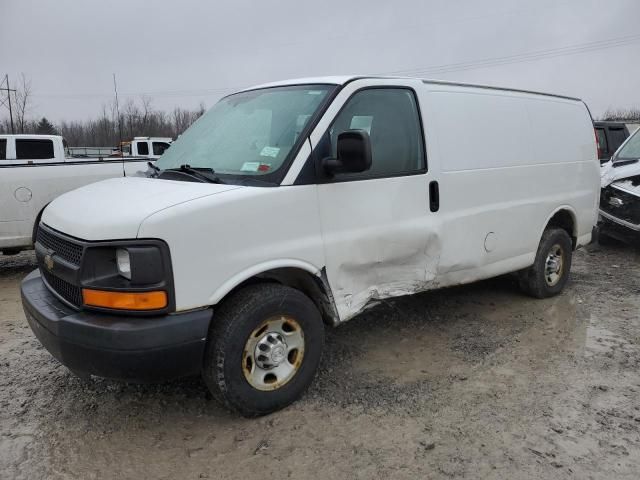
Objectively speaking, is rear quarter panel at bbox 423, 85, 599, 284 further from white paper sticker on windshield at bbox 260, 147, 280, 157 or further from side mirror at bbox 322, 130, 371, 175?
white paper sticker on windshield at bbox 260, 147, 280, 157

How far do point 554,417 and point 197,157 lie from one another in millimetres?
2954

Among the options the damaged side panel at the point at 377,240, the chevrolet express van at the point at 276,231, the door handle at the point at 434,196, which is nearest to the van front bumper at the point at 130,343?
the chevrolet express van at the point at 276,231

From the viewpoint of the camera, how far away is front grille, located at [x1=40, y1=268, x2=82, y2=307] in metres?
3.02

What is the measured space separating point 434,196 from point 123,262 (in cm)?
233

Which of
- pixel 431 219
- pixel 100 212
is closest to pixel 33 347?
pixel 100 212

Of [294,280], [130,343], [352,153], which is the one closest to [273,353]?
[294,280]

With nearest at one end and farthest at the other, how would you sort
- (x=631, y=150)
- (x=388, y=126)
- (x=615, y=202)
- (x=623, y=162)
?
(x=388, y=126) → (x=615, y=202) → (x=623, y=162) → (x=631, y=150)

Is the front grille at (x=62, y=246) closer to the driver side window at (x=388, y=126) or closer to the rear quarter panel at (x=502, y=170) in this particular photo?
the driver side window at (x=388, y=126)

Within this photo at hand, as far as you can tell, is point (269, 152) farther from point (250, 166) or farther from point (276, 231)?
point (276, 231)

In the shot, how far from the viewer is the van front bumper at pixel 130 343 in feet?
9.21

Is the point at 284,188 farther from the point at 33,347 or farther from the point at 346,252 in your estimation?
the point at 33,347

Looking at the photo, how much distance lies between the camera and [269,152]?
137 inches

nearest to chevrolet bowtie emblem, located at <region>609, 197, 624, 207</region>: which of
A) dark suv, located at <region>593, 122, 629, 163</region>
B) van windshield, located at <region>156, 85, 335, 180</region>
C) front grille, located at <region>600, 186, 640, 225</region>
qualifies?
front grille, located at <region>600, 186, 640, 225</region>

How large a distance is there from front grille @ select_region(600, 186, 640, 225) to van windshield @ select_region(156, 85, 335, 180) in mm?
6117
